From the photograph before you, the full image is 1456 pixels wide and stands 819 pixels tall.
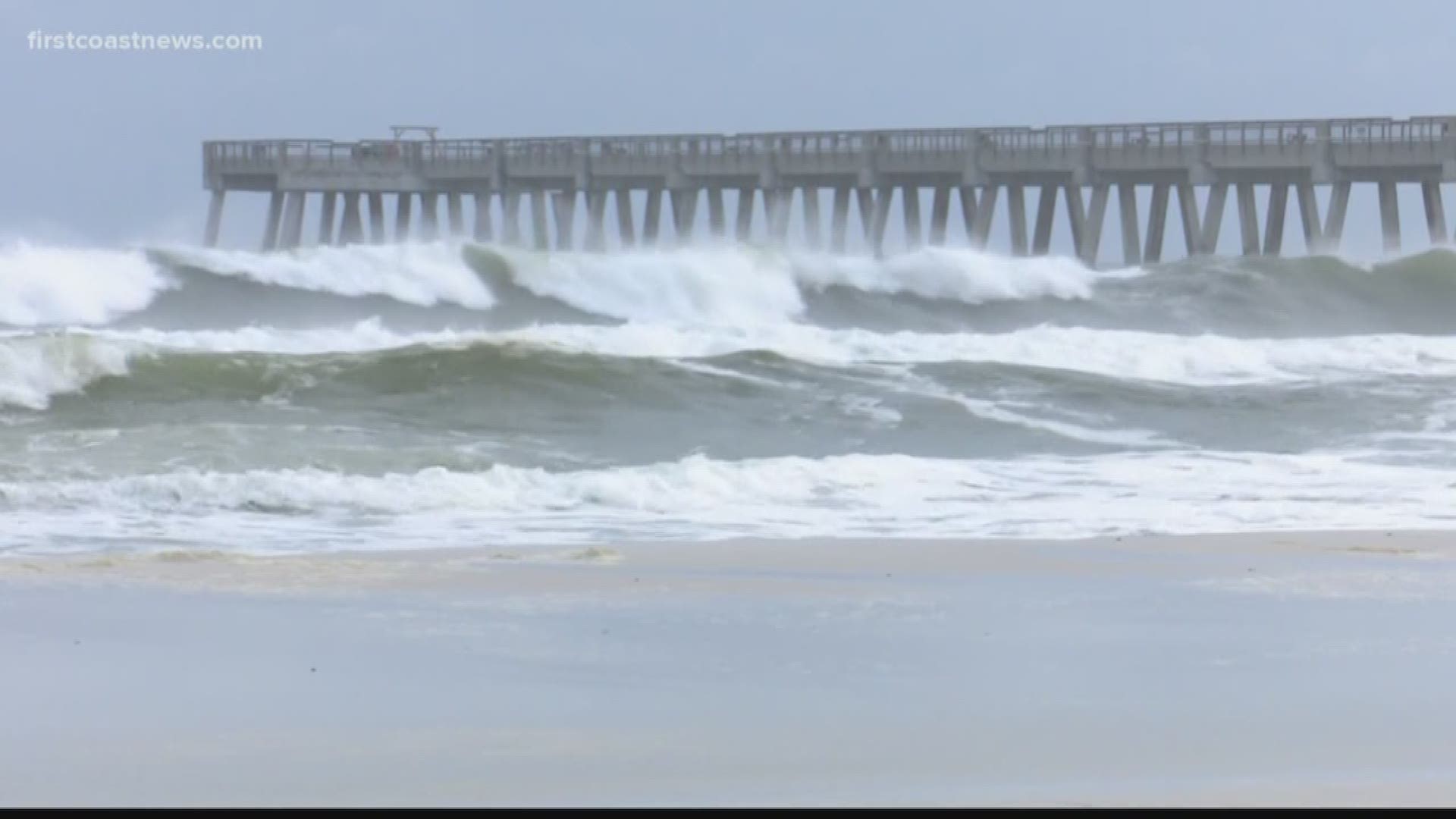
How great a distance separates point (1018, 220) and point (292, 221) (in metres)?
13.8

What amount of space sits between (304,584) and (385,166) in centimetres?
3704

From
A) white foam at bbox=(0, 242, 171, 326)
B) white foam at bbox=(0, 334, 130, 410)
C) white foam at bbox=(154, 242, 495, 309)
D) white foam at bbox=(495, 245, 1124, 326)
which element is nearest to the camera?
white foam at bbox=(0, 334, 130, 410)

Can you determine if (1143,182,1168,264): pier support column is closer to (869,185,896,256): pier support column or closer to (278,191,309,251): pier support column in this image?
(869,185,896,256): pier support column

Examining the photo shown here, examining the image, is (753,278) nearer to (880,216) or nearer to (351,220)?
(880,216)

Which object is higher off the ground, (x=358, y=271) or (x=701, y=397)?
(x=358, y=271)

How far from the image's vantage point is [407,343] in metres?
23.3

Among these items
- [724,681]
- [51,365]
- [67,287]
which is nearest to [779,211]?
[67,287]

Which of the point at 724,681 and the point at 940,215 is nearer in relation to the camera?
the point at 724,681

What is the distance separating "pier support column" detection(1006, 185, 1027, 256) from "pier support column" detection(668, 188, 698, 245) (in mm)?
5530

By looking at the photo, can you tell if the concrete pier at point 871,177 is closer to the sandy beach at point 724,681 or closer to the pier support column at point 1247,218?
the pier support column at point 1247,218

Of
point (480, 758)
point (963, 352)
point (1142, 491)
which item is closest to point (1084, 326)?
point (963, 352)

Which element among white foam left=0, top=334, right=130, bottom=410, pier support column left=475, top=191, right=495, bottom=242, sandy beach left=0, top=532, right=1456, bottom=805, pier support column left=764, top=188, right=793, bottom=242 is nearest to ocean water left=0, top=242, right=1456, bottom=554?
white foam left=0, top=334, right=130, bottom=410

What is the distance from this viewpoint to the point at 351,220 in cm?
4603

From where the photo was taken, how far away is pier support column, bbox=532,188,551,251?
144ft
